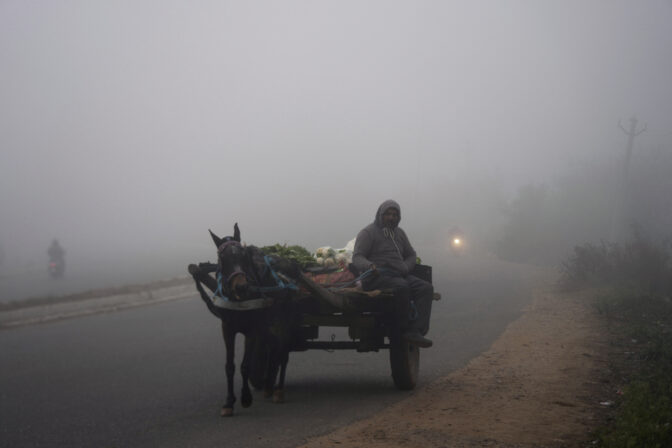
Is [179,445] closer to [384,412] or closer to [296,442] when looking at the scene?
[296,442]

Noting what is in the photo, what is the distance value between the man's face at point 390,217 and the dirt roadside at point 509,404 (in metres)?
2.27

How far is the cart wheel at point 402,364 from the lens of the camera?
7430 mm

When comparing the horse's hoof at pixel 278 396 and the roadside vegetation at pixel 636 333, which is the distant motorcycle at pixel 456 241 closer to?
the roadside vegetation at pixel 636 333

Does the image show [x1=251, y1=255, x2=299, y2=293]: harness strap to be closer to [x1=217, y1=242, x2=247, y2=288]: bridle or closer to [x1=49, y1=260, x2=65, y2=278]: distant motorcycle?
[x1=217, y1=242, x2=247, y2=288]: bridle

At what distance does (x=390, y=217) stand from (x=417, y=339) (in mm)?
1746

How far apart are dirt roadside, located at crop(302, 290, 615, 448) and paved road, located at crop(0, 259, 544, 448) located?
0.42 metres

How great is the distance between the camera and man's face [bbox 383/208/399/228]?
7.98 m

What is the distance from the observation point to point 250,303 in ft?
21.3

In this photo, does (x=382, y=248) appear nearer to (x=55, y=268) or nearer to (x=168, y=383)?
(x=168, y=383)

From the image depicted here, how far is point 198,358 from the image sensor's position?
10742 mm

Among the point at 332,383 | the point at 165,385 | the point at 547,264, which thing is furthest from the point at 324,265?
the point at 547,264

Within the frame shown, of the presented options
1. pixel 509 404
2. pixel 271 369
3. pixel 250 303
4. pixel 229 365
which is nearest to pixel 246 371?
pixel 229 365

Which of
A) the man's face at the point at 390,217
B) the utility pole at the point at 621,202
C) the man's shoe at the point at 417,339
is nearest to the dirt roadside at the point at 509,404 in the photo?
the man's shoe at the point at 417,339

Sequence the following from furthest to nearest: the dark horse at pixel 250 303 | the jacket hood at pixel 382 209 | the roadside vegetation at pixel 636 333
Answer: the jacket hood at pixel 382 209 < the dark horse at pixel 250 303 < the roadside vegetation at pixel 636 333
